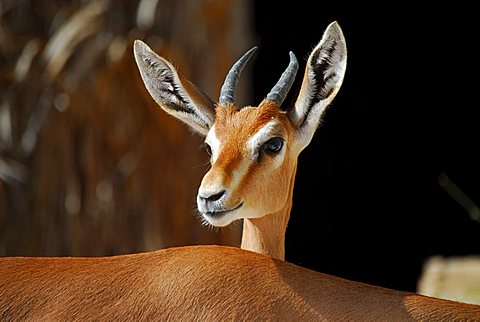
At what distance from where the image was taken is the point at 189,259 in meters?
1.65

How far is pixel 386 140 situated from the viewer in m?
6.39

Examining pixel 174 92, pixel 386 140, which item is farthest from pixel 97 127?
pixel 174 92

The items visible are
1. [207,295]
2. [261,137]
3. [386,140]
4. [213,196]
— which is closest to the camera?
[207,295]

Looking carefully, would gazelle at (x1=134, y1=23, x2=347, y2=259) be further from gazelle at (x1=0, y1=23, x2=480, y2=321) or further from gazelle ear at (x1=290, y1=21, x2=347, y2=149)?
gazelle at (x1=0, y1=23, x2=480, y2=321)

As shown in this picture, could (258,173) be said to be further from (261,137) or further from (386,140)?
(386,140)

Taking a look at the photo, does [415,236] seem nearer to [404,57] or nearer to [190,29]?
[404,57]

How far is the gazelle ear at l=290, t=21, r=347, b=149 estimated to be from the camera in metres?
2.10

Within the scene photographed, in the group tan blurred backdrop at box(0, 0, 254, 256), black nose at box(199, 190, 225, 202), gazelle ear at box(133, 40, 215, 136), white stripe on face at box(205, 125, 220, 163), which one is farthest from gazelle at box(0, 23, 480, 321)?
tan blurred backdrop at box(0, 0, 254, 256)

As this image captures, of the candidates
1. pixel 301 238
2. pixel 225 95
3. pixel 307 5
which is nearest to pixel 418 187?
pixel 301 238

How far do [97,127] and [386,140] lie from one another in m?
2.21

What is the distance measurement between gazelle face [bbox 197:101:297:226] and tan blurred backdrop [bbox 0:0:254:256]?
2370 millimetres

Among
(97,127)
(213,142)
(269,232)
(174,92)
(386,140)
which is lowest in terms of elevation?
(386,140)

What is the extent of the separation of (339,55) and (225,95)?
0.96ft

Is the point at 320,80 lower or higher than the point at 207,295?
higher
